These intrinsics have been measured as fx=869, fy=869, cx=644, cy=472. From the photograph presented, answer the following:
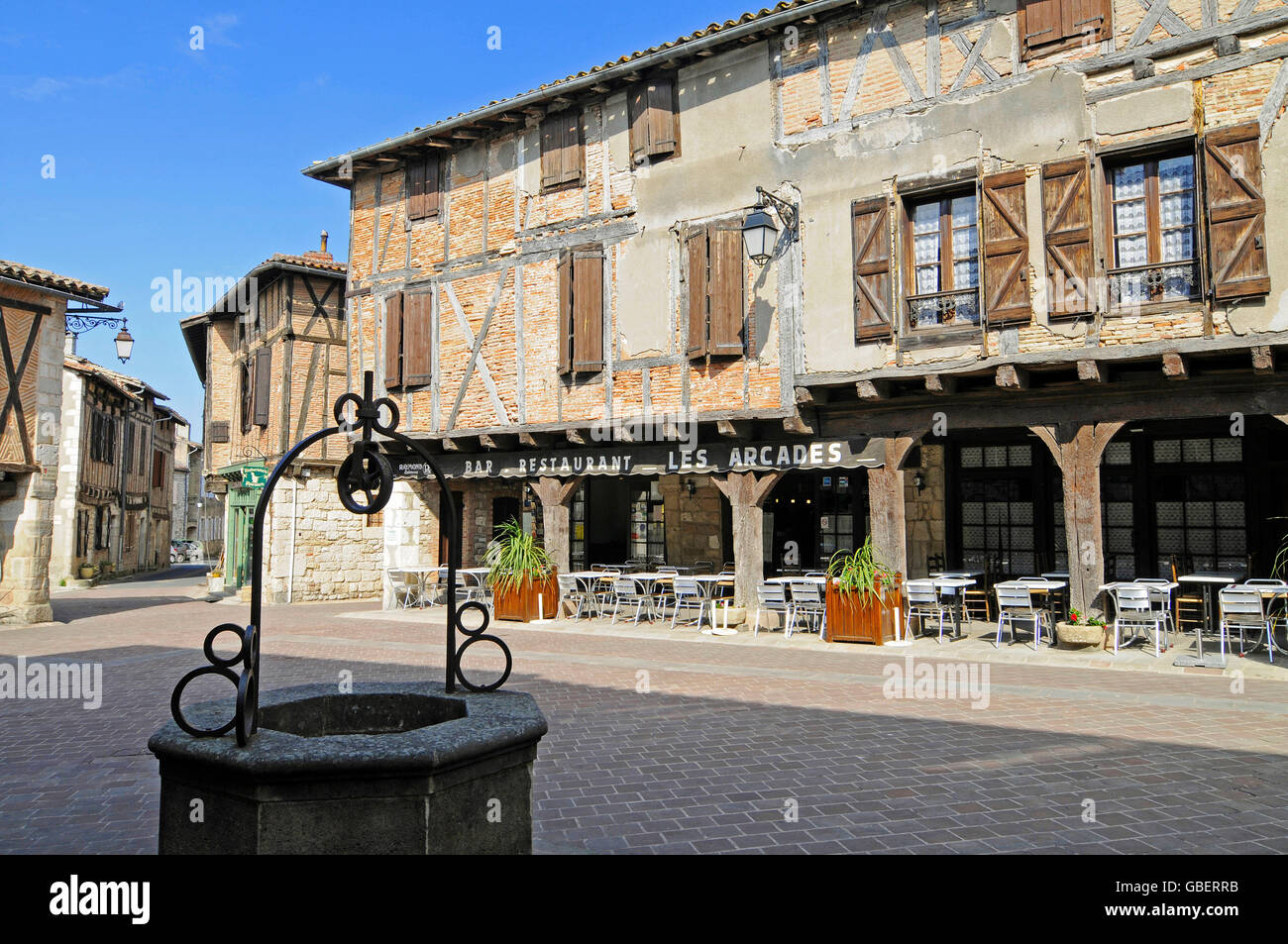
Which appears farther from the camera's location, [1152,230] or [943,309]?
[943,309]

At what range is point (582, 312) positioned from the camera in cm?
1356

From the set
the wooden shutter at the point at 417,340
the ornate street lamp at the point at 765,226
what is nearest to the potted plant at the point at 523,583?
the wooden shutter at the point at 417,340

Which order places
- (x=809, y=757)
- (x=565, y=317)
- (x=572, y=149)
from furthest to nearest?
(x=572, y=149)
(x=565, y=317)
(x=809, y=757)

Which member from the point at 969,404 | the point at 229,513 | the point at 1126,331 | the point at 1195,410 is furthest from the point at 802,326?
the point at 229,513

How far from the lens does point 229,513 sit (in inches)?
904

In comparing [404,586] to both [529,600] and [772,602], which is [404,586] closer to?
[529,600]

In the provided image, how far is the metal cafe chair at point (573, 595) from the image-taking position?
13984 millimetres

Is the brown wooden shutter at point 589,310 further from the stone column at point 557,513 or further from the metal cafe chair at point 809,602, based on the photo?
the metal cafe chair at point 809,602

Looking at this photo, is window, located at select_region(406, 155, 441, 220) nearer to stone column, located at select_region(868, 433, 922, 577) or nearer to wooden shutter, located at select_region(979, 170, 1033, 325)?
stone column, located at select_region(868, 433, 922, 577)

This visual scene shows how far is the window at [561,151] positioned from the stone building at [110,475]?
15.1 metres

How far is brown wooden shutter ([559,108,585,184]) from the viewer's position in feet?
45.4

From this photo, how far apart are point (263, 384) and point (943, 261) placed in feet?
51.3

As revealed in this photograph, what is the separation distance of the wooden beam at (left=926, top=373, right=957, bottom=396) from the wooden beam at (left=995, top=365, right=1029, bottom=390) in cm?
60

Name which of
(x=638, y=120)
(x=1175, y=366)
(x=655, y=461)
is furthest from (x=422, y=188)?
(x=1175, y=366)
